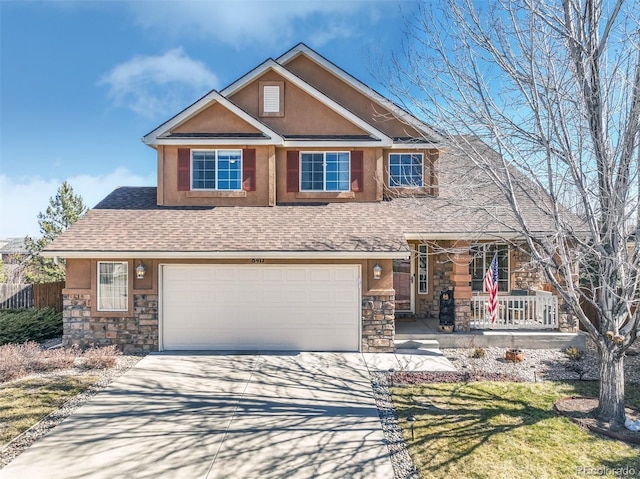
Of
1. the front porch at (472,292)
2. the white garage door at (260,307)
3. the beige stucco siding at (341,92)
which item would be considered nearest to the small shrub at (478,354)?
the front porch at (472,292)

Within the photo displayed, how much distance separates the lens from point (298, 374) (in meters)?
8.11

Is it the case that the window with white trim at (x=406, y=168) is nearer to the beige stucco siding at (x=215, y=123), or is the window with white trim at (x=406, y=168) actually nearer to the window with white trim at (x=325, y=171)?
the window with white trim at (x=325, y=171)

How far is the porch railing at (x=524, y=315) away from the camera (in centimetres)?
1070

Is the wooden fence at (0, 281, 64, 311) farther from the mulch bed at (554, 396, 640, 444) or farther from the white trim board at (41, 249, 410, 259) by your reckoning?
the mulch bed at (554, 396, 640, 444)

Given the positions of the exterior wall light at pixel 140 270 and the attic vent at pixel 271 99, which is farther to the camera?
the attic vent at pixel 271 99

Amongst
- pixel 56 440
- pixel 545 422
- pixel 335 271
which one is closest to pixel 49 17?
pixel 335 271

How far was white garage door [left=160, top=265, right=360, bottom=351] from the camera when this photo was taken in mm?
9867

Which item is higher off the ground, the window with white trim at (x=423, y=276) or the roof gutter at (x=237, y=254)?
the roof gutter at (x=237, y=254)

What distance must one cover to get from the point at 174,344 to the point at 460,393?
7142mm

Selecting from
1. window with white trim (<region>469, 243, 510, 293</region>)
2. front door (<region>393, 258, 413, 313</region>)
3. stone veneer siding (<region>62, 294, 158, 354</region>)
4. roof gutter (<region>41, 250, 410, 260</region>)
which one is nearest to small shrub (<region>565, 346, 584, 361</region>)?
window with white trim (<region>469, 243, 510, 293</region>)

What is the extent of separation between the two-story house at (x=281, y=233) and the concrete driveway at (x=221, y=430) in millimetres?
1726

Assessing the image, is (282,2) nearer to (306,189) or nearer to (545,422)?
(306,189)

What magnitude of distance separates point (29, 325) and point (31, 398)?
17.7ft

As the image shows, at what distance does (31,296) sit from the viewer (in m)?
12.6
